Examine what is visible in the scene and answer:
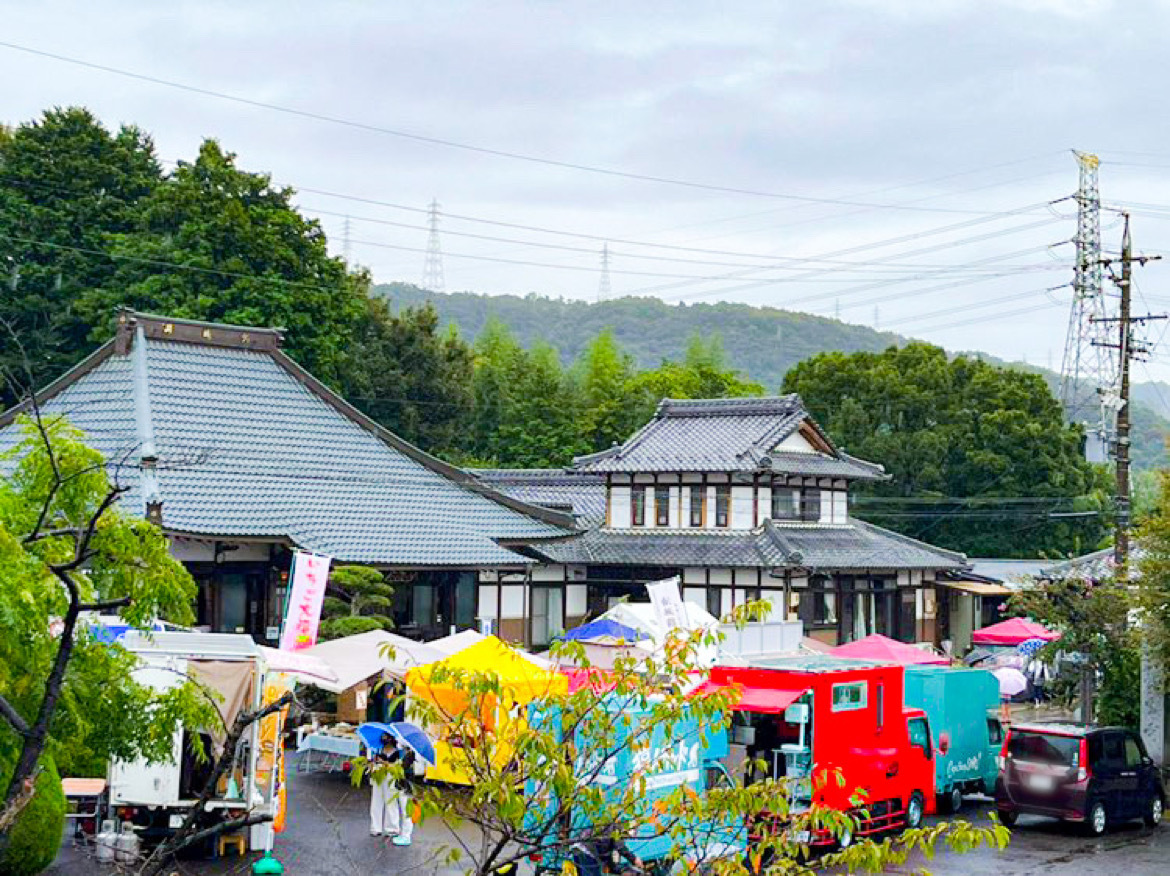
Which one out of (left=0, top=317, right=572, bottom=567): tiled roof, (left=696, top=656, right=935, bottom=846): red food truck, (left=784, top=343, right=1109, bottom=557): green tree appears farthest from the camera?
(left=784, top=343, right=1109, bottom=557): green tree

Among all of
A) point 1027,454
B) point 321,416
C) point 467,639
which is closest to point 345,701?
point 467,639

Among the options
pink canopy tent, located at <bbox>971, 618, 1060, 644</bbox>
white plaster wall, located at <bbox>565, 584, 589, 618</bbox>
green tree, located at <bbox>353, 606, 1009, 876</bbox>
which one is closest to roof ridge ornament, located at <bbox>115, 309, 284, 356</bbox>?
white plaster wall, located at <bbox>565, 584, 589, 618</bbox>

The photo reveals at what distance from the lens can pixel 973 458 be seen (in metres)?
53.5

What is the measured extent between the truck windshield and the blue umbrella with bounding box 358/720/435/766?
8100 mm

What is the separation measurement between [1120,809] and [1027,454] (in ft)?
119

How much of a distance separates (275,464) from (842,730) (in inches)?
616

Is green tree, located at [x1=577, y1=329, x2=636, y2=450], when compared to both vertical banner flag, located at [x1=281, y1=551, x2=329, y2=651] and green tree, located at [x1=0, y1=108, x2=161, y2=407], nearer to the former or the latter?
green tree, located at [x1=0, y1=108, x2=161, y2=407]

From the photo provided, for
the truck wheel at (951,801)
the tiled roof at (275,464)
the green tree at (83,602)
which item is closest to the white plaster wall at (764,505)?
the tiled roof at (275,464)

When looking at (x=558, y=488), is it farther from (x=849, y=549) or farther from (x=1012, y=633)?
(x=1012, y=633)

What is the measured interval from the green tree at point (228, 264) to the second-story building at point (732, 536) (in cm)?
960

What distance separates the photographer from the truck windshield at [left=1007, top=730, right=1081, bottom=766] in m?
18.4

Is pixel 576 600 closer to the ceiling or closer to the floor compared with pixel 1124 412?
closer to the floor

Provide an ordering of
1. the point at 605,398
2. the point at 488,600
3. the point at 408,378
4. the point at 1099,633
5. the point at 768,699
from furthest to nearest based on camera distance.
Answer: the point at 605,398 → the point at 408,378 → the point at 488,600 → the point at 1099,633 → the point at 768,699

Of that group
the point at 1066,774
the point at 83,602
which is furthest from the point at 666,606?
the point at 83,602
